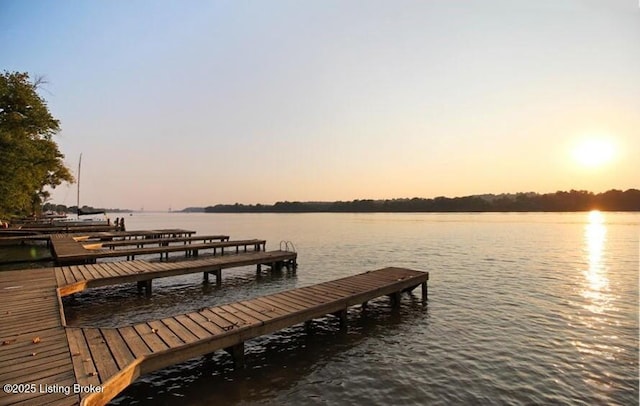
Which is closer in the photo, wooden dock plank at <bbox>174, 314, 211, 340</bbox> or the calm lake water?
the calm lake water

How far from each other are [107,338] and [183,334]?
156 centimetres

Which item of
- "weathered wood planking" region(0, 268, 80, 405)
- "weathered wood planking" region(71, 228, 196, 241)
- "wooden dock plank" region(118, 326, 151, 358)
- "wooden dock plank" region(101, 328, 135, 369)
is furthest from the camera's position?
"weathered wood planking" region(71, 228, 196, 241)

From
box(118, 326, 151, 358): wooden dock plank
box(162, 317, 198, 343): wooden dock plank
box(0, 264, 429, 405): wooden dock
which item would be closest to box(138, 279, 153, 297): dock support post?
box(0, 264, 429, 405): wooden dock

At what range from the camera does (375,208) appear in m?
170

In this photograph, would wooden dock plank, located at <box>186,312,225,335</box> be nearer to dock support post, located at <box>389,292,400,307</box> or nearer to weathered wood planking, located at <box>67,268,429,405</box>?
weathered wood planking, located at <box>67,268,429,405</box>

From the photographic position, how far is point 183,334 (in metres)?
8.08

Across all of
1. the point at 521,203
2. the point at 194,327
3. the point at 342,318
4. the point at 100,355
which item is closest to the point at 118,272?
the point at 194,327

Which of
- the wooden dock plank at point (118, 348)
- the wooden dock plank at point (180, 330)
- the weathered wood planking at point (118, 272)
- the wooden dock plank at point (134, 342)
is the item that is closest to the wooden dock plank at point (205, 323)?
the wooden dock plank at point (180, 330)

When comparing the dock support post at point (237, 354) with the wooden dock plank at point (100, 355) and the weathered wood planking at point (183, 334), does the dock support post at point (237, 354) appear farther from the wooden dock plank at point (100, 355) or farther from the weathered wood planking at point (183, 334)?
the wooden dock plank at point (100, 355)

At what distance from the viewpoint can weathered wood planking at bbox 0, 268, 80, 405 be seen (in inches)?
205

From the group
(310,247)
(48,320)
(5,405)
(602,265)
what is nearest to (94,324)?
(48,320)

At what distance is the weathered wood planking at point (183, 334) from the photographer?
6218 millimetres

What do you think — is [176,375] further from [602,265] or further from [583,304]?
[602,265]

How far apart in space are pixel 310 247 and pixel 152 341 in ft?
100.0
